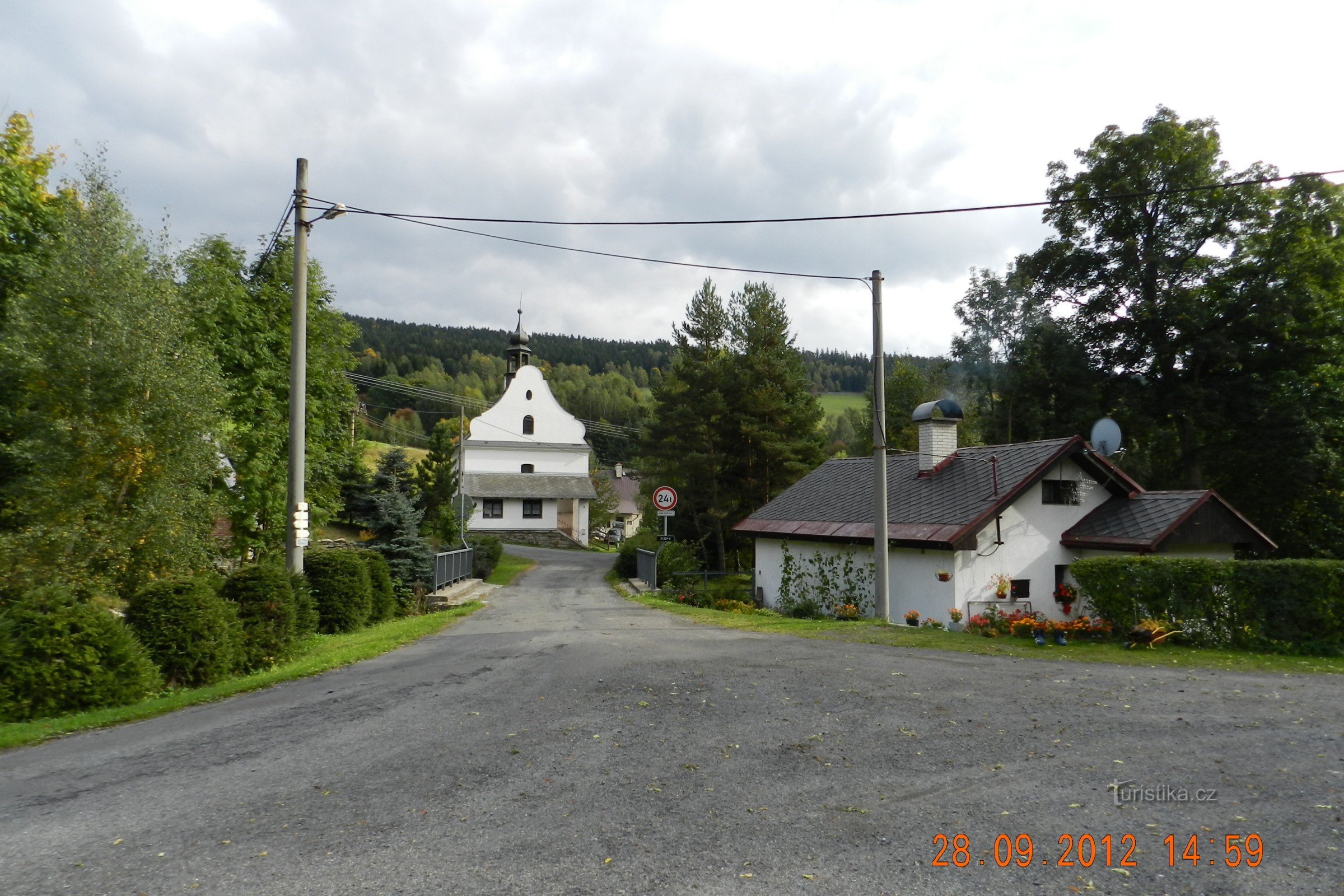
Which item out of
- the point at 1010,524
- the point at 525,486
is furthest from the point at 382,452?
the point at 1010,524

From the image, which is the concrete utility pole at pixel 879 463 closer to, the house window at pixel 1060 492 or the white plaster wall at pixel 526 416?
the house window at pixel 1060 492

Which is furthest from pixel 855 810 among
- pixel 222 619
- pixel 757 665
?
pixel 222 619

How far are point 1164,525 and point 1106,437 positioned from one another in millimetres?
5040

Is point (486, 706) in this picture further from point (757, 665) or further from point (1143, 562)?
point (1143, 562)

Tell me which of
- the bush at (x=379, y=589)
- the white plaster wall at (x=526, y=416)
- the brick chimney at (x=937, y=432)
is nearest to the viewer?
the bush at (x=379, y=589)

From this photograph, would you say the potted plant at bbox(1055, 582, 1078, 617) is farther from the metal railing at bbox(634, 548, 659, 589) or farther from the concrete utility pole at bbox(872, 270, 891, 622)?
the metal railing at bbox(634, 548, 659, 589)

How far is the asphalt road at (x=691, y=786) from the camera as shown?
158 inches

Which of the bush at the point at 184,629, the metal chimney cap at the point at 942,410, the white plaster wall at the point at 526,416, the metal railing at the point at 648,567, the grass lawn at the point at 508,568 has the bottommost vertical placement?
the grass lawn at the point at 508,568

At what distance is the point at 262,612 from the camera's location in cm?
1091

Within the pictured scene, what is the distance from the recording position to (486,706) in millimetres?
7641

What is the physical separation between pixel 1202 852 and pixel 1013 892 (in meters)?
1.24

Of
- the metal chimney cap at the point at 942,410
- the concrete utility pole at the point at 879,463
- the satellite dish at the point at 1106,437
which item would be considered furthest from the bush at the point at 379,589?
the satellite dish at the point at 1106,437

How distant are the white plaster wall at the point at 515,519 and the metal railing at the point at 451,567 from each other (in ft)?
82.3

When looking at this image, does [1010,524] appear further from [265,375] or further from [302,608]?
[265,375]
